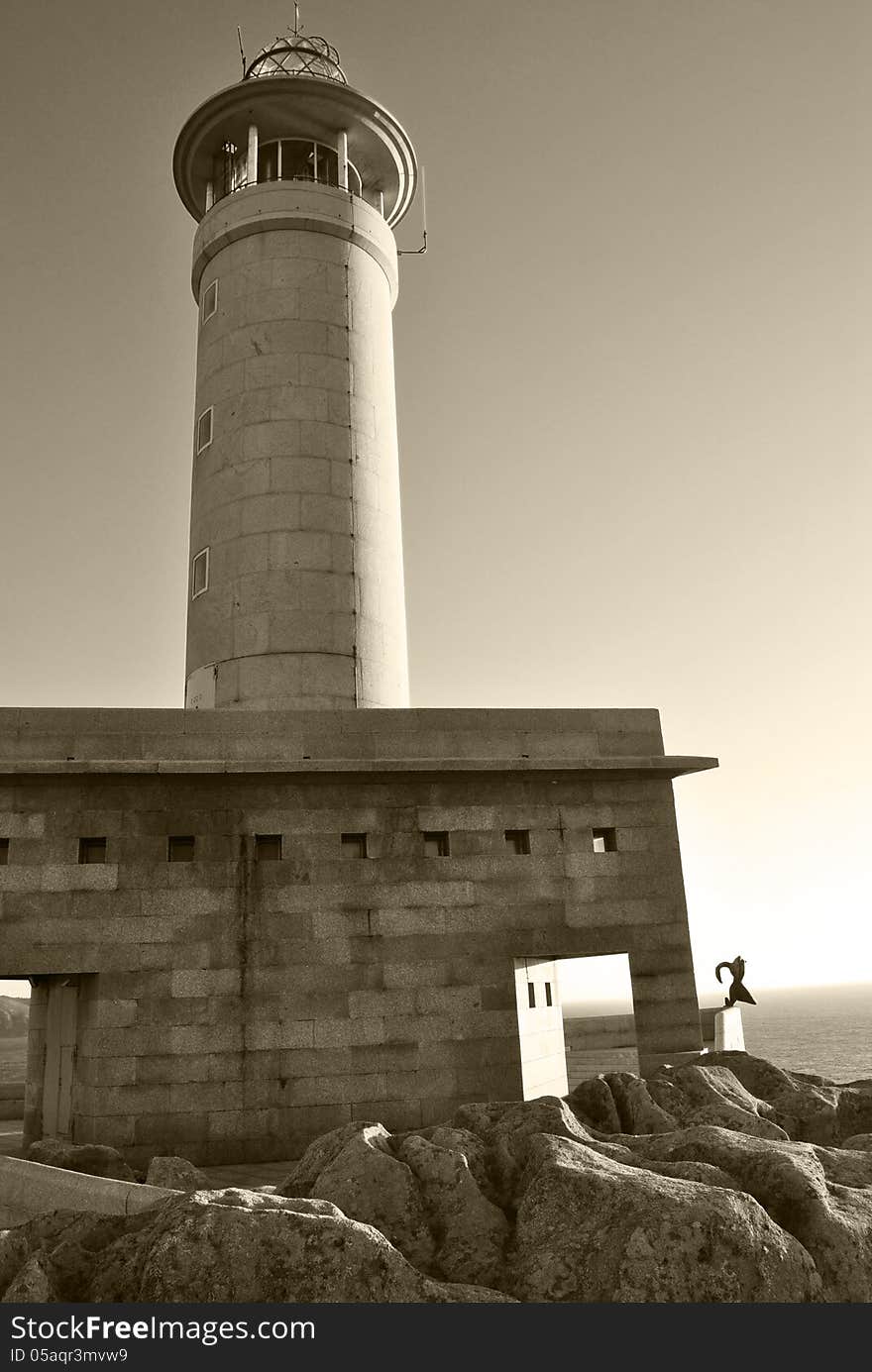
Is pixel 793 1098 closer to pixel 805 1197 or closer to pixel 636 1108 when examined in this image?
pixel 636 1108

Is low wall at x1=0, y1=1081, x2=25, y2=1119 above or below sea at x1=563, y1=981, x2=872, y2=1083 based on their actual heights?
above

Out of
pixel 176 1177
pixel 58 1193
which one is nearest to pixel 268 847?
pixel 176 1177

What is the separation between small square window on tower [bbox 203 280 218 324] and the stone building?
525 centimetres

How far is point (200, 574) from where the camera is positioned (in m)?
20.1

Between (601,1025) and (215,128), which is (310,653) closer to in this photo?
(215,128)

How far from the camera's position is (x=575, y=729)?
16859 millimetres

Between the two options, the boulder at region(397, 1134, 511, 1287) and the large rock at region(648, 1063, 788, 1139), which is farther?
the large rock at region(648, 1063, 788, 1139)

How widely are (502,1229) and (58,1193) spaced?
16.6 ft

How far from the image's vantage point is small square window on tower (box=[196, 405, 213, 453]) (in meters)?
20.7

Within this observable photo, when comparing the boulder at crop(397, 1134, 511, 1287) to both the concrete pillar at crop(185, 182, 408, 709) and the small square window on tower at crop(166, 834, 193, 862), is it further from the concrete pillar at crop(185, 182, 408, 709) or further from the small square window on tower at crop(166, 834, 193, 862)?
the concrete pillar at crop(185, 182, 408, 709)

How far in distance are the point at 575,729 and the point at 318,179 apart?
14.4 meters

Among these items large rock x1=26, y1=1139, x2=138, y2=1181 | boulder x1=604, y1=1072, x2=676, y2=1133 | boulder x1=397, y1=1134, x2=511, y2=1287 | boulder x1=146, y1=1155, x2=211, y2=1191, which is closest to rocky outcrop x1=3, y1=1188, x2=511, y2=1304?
boulder x1=397, y1=1134, x2=511, y2=1287

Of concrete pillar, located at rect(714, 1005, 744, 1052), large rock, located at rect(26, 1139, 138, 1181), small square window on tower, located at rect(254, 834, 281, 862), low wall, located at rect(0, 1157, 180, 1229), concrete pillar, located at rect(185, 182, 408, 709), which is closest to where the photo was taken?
low wall, located at rect(0, 1157, 180, 1229)

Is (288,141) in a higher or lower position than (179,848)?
higher
